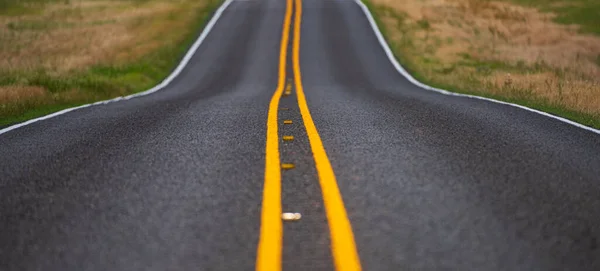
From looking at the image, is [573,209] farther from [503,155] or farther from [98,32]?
[98,32]

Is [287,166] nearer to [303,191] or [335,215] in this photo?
[303,191]

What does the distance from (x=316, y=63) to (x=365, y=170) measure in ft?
69.6

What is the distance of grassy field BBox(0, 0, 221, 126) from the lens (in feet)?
54.4

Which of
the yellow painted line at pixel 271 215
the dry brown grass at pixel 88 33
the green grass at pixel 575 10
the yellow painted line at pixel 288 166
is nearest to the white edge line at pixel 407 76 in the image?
the yellow painted line at pixel 271 215

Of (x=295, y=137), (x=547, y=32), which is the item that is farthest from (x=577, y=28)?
(x=295, y=137)

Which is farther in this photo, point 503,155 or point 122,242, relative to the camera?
point 503,155

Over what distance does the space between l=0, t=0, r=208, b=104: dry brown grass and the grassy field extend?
0.03 metres

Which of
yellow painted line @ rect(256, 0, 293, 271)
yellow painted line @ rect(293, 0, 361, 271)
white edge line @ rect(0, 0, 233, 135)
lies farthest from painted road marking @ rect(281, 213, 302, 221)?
white edge line @ rect(0, 0, 233, 135)

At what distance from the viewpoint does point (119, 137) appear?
859cm

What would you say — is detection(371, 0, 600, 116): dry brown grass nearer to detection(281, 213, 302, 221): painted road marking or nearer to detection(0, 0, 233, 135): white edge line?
detection(0, 0, 233, 135): white edge line

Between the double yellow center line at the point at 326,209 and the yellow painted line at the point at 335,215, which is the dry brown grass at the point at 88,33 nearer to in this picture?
the double yellow center line at the point at 326,209

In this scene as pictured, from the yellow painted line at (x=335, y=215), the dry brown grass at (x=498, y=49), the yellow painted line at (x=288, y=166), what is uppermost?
the yellow painted line at (x=335, y=215)

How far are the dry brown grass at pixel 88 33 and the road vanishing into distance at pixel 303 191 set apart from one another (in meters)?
11.6

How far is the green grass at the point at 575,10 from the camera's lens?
3725 centimetres
